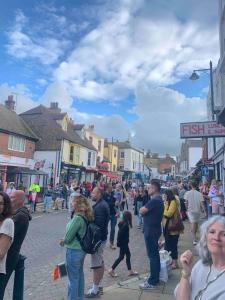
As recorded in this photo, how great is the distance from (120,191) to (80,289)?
371 inches

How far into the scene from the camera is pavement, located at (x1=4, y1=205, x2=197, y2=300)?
5336 mm

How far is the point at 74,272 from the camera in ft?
15.1

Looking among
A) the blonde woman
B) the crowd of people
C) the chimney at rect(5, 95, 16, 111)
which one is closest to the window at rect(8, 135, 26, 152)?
the chimney at rect(5, 95, 16, 111)

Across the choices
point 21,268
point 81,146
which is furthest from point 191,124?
point 81,146

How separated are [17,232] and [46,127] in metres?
32.2

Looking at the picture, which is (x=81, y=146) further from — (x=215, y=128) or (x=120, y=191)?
(x=215, y=128)

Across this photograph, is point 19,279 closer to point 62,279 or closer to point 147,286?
point 62,279

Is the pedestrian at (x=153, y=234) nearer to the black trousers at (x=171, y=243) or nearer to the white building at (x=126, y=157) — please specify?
the black trousers at (x=171, y=243)

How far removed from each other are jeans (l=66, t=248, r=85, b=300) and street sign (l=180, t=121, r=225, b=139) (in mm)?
5792

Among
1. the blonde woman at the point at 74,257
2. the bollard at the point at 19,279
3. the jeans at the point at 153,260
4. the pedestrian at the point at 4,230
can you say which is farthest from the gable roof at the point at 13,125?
the pedestrian at the point at 4,230

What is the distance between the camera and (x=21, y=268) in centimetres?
422

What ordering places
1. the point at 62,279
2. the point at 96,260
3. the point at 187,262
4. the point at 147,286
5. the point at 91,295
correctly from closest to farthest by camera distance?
the point at 187,262, the point at 91,295, the point at 96,260, the point at 147,286, the point at 62,279

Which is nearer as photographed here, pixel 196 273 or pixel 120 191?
pixel 196 273

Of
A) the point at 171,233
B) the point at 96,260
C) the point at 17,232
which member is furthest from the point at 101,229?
the point at 17,232
